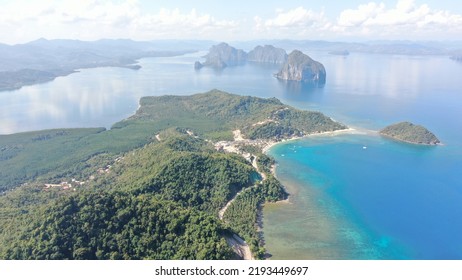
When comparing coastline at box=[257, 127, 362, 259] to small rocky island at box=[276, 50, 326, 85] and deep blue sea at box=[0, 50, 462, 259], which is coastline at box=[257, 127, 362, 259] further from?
small rocky island at box=[276, 50, 326, 85]

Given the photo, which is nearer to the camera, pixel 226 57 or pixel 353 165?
pixel 353 165

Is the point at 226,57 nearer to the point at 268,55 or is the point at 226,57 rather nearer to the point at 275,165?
the point at 268,55

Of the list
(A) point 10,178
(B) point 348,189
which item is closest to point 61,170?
(A) point 10,178

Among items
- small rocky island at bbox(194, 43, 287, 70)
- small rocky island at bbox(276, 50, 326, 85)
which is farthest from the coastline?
small rocky island at bbox(194, 43, 287, 70)

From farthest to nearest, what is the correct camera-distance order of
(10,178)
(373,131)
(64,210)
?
(373,131) → (10,178) → (64,210)

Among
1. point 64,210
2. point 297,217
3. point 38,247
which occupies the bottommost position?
point 297,217

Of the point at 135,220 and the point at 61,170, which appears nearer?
the point at 135,220

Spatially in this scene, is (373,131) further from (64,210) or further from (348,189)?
(64,210)

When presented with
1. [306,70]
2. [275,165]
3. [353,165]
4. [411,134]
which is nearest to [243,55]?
[306,70]
